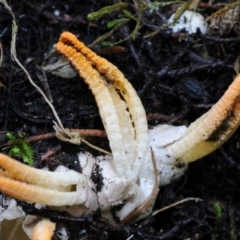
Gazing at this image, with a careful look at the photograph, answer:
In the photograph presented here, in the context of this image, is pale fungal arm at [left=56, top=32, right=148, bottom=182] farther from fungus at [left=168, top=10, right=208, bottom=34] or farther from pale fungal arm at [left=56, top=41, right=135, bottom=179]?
fungus at [left=168, top=10, right=208, bottom=34]

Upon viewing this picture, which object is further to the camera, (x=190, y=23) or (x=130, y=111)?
(x=190, y=23)

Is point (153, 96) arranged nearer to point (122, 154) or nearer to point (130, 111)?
point (130, 111)

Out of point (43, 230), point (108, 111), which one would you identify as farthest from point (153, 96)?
point (43, 230)

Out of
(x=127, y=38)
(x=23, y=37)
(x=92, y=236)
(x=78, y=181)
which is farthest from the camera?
(x=23, y=37)

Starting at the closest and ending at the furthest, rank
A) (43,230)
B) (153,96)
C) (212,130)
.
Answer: (43,230) < (212,130) < (153,96)

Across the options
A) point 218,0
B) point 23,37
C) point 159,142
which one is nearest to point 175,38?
point 218,0

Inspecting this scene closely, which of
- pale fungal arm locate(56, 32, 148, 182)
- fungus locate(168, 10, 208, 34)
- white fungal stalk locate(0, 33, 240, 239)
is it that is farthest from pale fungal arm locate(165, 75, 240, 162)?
fungus locate(168, 10, 208, 34)

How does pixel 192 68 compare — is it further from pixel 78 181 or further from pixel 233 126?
pixel 78 181
